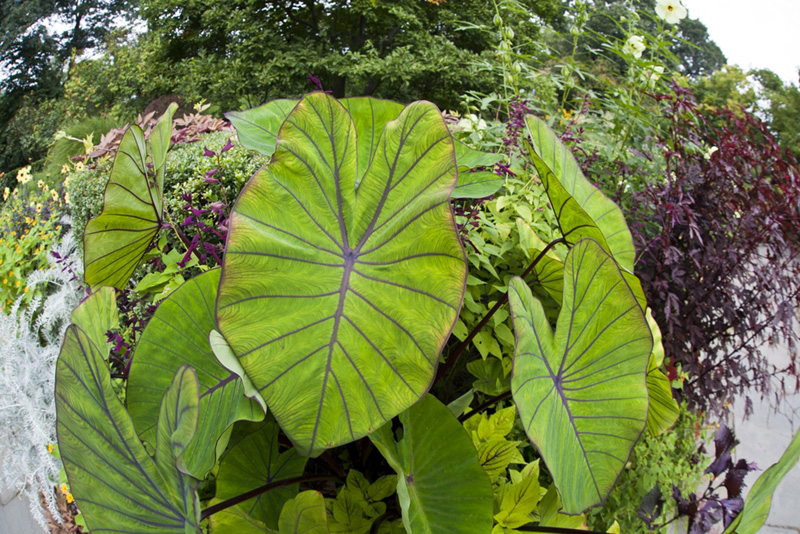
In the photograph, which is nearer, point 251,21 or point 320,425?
point 320,425

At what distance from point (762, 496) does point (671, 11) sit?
218cm

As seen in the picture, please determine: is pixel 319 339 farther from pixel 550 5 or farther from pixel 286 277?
pixel 550 5

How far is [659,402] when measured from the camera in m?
0.96

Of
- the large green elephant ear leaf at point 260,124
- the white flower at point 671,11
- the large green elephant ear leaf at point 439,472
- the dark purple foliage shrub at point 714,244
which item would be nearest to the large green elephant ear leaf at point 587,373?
the large green elephant ear leaf at point 439,472

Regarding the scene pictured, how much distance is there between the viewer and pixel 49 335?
2516 millimetres

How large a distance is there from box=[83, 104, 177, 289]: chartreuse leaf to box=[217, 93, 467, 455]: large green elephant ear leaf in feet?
1.18

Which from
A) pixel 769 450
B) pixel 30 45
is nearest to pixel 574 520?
pixel 769 450

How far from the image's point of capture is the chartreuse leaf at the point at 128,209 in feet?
2.95

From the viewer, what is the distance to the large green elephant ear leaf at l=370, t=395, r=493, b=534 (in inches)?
28.4

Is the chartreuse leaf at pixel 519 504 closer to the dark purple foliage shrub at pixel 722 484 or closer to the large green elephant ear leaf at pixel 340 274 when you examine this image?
the large green elephant ear leaf at pixel 340 274

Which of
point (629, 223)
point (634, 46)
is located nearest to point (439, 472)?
point (629, 223)

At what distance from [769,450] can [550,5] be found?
884 cm

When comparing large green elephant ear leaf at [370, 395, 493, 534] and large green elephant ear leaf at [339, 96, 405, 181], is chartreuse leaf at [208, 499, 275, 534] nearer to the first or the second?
large green elephant ear leaf at [370, 395, 493, 534]

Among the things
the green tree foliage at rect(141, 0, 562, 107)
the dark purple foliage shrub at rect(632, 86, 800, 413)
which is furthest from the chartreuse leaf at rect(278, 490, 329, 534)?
the green tree foliage at rect(141, 0, 562, 107)
